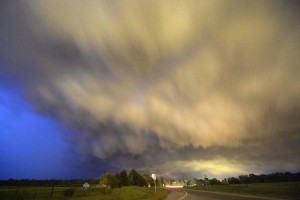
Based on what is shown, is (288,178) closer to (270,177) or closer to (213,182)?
(270,177)

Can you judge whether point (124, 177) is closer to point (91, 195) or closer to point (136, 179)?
point (136, 179)

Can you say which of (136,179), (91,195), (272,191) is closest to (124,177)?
(136,179)

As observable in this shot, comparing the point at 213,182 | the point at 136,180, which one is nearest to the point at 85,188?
the point at 136,180

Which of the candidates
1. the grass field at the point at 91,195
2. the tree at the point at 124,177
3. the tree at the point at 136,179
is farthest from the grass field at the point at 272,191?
the tree at the point at 136,179

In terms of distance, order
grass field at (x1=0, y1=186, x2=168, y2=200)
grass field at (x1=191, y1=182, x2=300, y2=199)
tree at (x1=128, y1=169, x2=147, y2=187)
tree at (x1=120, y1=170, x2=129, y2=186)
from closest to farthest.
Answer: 1. grass field at (x1=191, y1=182, x2=300, y2=199)
2. grass field at (x1=0, y1=186, x2=168, y2=200)
3. tree at (x1=120, y1=170, x2=129, y2=186)
4. tree at (x1=128, y1=169, x2=147, y2=187)

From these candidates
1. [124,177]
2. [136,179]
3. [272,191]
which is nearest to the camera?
[272,191]

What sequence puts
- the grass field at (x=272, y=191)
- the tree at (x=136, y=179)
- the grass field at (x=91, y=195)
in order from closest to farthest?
1. the grass field at (x=272, y=191)
2. the grass field at (x=91, y=195)
3. the tree at (x=136, y=179)

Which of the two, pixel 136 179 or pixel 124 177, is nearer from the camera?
pixel 124 177

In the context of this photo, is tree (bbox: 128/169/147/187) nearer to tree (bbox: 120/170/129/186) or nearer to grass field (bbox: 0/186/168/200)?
tree (bbox: 120/170/129/186)

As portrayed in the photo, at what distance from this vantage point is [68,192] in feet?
202

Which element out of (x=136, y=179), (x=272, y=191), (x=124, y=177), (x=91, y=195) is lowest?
(x=272, y=191)

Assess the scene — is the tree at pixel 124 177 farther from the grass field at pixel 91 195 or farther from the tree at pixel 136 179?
the grass field at pixel 91 195

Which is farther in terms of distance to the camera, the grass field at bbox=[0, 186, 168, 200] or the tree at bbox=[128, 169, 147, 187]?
the tree at bbox=[128, 169, 147, 187]

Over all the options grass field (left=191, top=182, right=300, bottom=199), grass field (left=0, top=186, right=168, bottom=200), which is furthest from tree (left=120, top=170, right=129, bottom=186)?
grass field (left=191, top=182, right=300, bottom=199)
